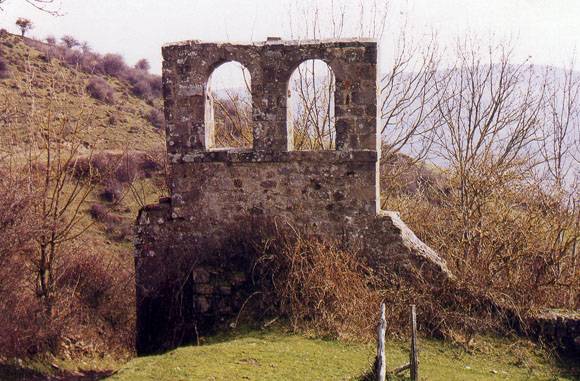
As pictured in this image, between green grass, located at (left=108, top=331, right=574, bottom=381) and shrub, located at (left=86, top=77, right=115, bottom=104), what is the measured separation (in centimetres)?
2733

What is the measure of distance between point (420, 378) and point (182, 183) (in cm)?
443

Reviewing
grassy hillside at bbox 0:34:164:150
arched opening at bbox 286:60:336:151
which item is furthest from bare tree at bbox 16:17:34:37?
arched opening at bbox 286:60:336:151

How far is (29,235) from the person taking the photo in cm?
852

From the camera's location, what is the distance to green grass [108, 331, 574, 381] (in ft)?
21.5

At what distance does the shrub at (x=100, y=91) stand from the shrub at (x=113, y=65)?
4.93 metres

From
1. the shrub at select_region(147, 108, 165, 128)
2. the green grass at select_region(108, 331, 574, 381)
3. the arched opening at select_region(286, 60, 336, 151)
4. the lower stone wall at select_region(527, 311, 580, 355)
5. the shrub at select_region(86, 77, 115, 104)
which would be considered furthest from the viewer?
the shrub at select_region(147, 108, 165, 128)

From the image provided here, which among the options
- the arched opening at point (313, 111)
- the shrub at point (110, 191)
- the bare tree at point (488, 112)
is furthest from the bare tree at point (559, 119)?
the shrub at point (110, 191)

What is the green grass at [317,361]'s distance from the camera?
655 centimetres

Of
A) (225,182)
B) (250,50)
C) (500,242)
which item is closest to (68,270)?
(225,182)

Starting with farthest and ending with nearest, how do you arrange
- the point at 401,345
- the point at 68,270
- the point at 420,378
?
the point at 68,270
the point at 401,345
the point at 420,378

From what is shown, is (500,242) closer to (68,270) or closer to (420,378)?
(420,378)

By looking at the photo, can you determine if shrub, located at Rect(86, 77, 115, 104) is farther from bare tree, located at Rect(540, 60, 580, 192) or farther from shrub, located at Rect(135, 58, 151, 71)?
bare tree, located at Rect(540, 60, 580, 192)

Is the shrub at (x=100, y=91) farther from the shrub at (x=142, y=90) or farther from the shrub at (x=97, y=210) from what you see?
the shrub at (x=97, y=210)

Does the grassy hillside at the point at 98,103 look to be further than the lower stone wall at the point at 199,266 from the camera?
Yes
